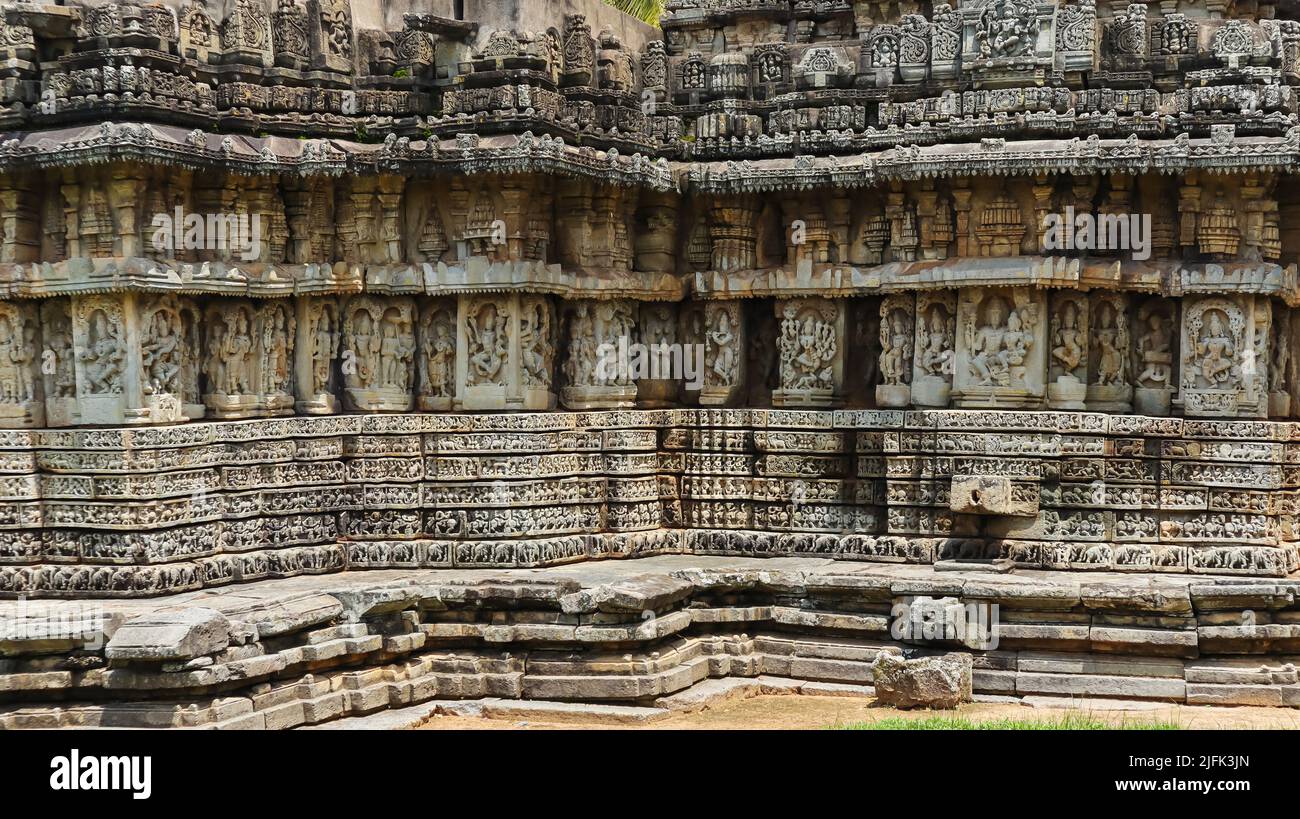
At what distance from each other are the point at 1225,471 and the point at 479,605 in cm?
678

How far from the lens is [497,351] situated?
1620 centimetres

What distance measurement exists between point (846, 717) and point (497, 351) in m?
4.81

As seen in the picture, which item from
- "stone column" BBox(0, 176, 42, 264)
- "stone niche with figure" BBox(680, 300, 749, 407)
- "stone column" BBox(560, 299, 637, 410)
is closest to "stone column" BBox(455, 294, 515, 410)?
"stone column" BBox(560, 299, 637, 410)

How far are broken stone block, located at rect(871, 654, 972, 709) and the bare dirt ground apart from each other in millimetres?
125

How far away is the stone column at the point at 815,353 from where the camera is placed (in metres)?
16.9

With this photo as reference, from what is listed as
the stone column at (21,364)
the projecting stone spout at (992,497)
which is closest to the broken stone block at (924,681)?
the projecting stone spout at (992,497)

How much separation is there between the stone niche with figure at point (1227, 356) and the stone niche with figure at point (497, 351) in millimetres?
6080

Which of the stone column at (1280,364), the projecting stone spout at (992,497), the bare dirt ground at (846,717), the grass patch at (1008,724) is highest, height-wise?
the stone column at (1280,364)

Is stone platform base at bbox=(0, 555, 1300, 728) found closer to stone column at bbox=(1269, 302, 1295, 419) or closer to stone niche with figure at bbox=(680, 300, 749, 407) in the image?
stone column at bbox=(1269, 302, 1295, 419)

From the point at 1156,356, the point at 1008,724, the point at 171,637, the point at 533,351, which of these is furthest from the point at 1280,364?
the point at 171,637

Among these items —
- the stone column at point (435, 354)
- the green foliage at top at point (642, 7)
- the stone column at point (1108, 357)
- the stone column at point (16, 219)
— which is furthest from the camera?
the green foliage at top at point (642, 7)

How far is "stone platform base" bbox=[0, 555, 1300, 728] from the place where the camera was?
45.8 ft

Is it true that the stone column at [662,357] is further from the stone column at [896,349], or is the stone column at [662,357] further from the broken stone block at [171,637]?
the broken stone block at [171,637]
